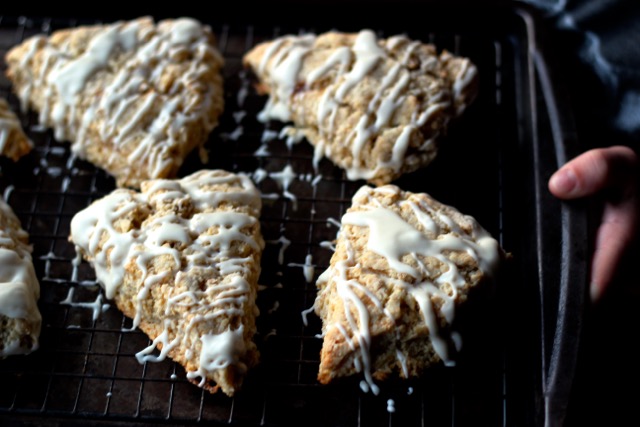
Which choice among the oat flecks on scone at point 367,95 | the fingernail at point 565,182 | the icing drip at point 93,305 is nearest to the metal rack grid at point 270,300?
the icing drip at point 93,305

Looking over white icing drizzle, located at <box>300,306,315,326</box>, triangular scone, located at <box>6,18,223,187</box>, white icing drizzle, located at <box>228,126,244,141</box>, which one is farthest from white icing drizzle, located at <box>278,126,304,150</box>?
white icing drizzle, located at <box>300,306,315,326</box>

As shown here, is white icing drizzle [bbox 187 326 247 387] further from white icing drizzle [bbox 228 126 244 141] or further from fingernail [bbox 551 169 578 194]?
fingernail [bbox 551 169 578 194]

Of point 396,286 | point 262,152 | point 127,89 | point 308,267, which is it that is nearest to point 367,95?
point 262,152

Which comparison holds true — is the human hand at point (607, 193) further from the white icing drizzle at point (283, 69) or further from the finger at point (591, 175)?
the white icing drizzle at point (283, 69)

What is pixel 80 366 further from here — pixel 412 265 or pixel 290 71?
pixel 290 71

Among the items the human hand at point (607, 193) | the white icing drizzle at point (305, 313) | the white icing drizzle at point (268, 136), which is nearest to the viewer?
the white icing drizzle at point (305, 313)

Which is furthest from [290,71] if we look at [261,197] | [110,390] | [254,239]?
[110,390]

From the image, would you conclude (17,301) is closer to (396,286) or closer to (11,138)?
(11,138)
